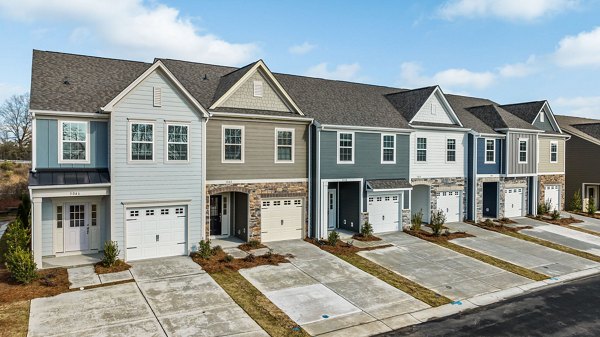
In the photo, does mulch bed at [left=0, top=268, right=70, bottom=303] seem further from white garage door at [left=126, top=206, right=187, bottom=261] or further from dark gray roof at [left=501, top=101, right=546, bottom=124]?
dark gray roof at [left=501, top=101, right=546, bottom=124]

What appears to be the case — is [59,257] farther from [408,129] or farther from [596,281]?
[596,281]

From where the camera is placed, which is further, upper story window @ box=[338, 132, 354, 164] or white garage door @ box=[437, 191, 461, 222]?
white garage door @ box=[437, 191, 461, 222]

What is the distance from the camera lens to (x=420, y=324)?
11617 millimetres

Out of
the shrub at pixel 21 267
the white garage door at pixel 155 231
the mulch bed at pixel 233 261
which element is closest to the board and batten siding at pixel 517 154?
the mulch bed at pixel 233 261

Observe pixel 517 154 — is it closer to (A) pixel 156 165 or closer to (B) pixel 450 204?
(B) pixel 450 204

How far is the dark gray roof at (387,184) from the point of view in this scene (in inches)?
862

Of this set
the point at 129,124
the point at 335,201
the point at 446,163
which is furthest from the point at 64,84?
the point at 446,163

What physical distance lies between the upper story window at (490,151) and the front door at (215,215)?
17901 mm

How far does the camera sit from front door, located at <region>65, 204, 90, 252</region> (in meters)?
16.4

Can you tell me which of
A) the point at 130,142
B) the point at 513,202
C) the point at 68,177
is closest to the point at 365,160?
the point at 130,142

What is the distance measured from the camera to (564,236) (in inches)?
934

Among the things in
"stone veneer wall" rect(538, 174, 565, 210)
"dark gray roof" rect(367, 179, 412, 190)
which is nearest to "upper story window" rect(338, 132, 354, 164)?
"dark gray roof" rect(367, 179, 412, 190)

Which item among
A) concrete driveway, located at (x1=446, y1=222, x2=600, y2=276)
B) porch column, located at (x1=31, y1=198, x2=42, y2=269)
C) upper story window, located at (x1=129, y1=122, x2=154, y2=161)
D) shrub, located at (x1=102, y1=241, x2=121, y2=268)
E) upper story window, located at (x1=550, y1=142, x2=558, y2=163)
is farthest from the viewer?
upper story window, located at (x1=550, y1=142, x2=558, y2=163)

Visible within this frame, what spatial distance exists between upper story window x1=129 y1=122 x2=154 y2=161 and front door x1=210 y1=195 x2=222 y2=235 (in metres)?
4.66
